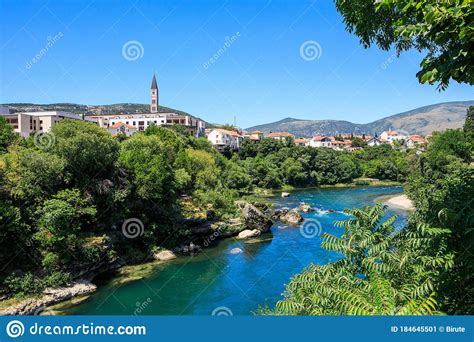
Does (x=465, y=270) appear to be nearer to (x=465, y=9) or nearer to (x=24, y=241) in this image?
(x=465, y=9)

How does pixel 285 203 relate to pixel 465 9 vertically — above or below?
below

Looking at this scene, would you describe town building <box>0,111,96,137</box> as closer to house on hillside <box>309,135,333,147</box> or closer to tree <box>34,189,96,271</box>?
tree <box>34,189,96,271</box>

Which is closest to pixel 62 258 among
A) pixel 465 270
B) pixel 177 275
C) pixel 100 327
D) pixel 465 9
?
pixel 177 275

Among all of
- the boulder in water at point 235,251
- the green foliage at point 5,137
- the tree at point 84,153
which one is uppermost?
the green foliage at point 5,137

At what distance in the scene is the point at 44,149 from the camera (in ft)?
59.2

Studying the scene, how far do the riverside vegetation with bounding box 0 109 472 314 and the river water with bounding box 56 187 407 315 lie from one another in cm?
196

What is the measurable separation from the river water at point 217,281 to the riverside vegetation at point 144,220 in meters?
1.96

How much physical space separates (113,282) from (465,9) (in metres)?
16.8

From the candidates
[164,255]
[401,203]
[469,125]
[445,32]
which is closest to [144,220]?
[164,255]

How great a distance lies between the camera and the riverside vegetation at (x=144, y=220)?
448 centimetres

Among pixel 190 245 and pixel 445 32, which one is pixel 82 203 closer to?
pixel 190 245

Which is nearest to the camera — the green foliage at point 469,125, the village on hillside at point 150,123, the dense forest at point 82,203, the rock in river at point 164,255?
the dense forest at point 82,203

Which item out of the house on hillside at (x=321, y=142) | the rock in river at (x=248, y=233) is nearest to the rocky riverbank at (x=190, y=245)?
the rock in river at (x=248, y=233)

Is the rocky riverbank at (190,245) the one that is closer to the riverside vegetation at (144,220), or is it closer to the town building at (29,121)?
the riverside vegetation at (144,220)
